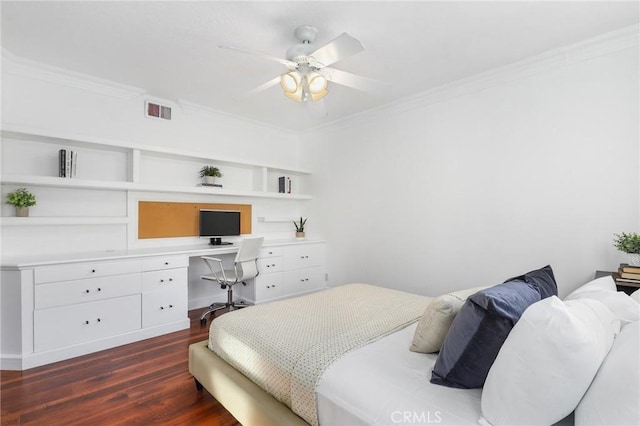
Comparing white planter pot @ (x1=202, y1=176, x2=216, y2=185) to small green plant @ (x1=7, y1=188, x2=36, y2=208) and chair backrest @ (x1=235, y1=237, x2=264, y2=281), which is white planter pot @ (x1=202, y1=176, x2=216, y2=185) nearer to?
chair backrest @ (x1=235, y1=237, x2=264, y2=281)

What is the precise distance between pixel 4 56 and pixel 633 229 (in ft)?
16.9

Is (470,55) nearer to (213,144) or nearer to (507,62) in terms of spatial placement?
(507,62)

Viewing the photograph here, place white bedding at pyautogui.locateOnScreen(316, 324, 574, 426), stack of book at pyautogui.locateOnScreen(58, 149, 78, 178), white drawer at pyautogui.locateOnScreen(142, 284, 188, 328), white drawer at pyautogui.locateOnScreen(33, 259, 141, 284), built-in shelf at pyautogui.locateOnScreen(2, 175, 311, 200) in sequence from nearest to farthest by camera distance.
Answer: white bedding at pyautogui.locateOnScreen(316, 324, 574, 426), white drawer at pyautogui.locateOnScreen(33, 259, 141, 284), built-in shelf at pyautogui.locateOnScreen(2, 175, 311, 200), stack of book at pyautogui.locateOnScreen(58, 149, 78, 178), white drawer at pyautogui.locateOnScreen(142, 284, 188, 328)

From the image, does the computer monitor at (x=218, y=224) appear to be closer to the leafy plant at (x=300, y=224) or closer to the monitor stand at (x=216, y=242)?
the monitor stand at (x=216, y=242)

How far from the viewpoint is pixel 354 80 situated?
2.28 m

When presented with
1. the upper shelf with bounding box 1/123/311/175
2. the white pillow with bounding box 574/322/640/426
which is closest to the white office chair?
the upper shelf with bounding box 1/123/311/175

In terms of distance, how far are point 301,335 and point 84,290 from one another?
2152mm

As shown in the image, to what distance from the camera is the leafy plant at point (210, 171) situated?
3.89m

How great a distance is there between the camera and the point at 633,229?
7.42ft

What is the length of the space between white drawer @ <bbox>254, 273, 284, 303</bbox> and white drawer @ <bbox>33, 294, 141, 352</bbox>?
1.36m

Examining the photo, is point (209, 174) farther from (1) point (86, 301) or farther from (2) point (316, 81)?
(2) point (316, 81)

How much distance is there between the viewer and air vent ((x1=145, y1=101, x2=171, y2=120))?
352cm

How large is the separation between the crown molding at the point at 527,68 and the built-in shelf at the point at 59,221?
3.20 metres

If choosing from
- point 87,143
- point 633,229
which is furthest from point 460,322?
point 87,143
